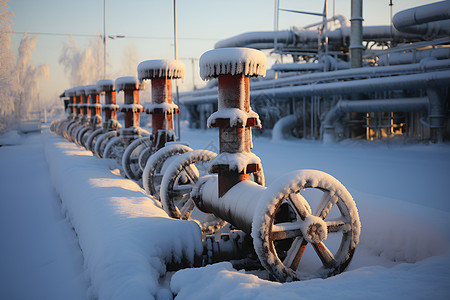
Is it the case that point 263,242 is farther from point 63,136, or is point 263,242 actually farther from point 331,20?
point 331,20

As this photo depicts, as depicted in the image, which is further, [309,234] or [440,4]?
[440,4]

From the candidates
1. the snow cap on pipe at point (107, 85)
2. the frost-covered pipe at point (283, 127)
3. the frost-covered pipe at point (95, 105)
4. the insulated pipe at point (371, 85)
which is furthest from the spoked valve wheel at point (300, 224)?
the frost-covered pipe at point (283, 127)

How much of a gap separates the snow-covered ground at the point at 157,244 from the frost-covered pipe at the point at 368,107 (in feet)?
17.9

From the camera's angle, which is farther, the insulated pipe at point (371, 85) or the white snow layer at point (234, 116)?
the insulated pipe at point (371, 85)

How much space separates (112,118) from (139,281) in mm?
10728

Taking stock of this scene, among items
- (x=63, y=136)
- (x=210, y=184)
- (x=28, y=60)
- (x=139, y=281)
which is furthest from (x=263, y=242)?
(x=28, y=60)

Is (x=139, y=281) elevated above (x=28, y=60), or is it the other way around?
(x=28, y=60)

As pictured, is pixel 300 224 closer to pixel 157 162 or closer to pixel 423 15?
pixel 157 162

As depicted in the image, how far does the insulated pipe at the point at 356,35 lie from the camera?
1799cm

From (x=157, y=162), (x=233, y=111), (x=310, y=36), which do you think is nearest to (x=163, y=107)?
(x=157, y=162)

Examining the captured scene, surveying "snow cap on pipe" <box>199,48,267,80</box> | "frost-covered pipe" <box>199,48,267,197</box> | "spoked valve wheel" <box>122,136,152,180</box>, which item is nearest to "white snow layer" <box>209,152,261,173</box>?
"frost-covered pipe" <box>199,48,267,197</box>

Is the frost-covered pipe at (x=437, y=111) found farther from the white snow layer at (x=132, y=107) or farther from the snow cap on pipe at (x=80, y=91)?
the snow cap on pipe at (x=80, y=91)

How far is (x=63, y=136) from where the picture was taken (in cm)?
2105

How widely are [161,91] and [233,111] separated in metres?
3.63
